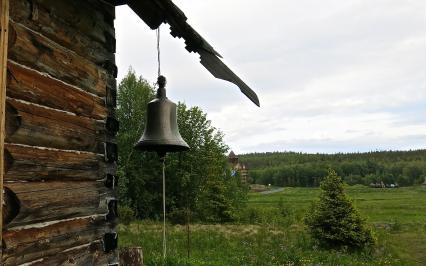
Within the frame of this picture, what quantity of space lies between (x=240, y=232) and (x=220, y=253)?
644 cm

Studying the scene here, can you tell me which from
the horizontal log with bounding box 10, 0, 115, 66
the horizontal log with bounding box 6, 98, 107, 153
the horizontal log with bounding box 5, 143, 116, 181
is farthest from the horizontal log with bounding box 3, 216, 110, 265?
the horizontal log with bounding box 10, 0, 115, 66

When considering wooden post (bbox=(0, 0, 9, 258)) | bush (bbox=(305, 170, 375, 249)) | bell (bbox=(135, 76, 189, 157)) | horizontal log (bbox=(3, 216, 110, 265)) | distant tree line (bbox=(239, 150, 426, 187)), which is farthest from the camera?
distant tree line (bbox=(239, 150, 426, 187))

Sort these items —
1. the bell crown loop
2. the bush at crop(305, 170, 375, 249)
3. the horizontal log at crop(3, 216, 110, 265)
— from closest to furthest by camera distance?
the horizontal log at crop(3, 216, 110, 265)
the bell crown loop
the bush at crop(305, 170, 375, 249)

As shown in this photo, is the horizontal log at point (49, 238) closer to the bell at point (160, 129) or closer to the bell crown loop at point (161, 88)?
the bell at point (160, 129)

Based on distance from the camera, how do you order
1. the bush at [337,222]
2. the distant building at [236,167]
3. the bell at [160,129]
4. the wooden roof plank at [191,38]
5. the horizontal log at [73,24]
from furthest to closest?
the distant building at [236,167]
the bush at [337,222]
the bell at [160,129]
the wooden roof plank at [191,38]
the horizontal log at [73,24]

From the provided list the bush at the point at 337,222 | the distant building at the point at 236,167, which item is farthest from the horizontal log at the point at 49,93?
the distant building at the point at 236,167

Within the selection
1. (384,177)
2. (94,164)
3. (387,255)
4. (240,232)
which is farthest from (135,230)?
(384,177)

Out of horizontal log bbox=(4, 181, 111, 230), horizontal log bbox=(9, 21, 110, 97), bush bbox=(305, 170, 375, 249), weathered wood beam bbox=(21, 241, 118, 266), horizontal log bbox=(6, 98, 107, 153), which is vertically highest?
horizontal log bbox=(9, 21, 110, 97)

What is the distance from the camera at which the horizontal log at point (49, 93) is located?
257 cm

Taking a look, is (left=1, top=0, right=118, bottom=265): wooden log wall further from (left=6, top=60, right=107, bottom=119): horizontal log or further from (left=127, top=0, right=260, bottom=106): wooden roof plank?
(left=127, top=0, right=260, bottom=106): wooden roof plank

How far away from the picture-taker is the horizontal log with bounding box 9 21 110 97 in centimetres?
262

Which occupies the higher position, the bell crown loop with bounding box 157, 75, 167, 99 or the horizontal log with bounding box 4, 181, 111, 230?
the bell crown loop with bounding box 157, 75, 167, 99

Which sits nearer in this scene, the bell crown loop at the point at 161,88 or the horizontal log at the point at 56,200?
the horizontal log at the point at 56,200

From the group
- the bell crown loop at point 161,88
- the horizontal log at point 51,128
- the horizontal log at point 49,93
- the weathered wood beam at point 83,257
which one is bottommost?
the weathered wood beam at point 83,257
